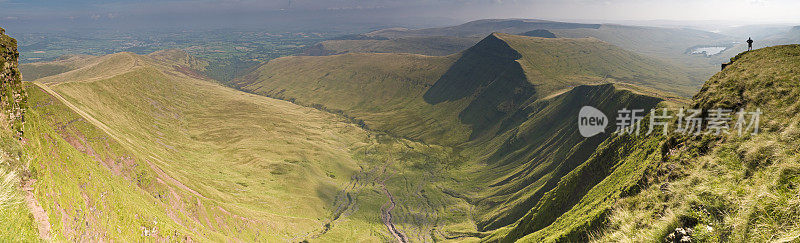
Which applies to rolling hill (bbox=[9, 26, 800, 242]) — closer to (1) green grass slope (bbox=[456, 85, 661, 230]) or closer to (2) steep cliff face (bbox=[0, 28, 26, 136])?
(2) steep cliff face (bbox=[0, 28, 26, 136])

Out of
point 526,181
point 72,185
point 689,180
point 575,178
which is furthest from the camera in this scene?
point 526,181

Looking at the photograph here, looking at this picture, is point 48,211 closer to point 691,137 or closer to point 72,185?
point 72,185

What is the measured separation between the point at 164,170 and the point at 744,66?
166 m

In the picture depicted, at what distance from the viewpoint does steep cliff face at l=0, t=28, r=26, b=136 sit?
88.2 feet

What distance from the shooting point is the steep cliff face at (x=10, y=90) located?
88.2 ft

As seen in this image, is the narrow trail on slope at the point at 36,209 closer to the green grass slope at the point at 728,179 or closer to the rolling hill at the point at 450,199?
the rolling hill at the point at 450,199

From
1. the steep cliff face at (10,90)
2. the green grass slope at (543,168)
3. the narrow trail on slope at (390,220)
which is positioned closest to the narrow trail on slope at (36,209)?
the steep cliff face at (10,90)

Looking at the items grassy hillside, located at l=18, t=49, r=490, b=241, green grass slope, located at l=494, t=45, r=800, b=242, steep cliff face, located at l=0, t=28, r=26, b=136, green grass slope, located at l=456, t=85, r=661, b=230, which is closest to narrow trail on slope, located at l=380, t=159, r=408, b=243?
grassy hillside, located at l=18, t=49, r=490, b=241

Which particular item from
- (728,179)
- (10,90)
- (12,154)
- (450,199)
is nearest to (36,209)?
(12,154)

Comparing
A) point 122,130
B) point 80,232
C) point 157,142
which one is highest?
point 80,232

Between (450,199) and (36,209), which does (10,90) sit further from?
(450,199)

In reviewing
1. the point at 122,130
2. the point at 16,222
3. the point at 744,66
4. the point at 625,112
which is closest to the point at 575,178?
the point at 744,66

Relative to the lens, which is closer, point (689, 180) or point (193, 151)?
point (689, 180)

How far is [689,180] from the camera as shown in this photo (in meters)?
23.8
